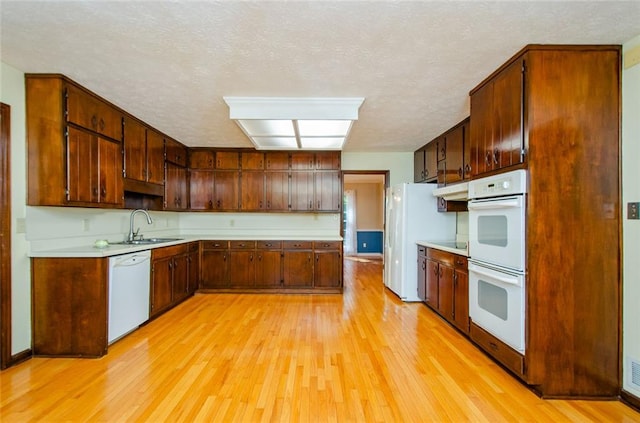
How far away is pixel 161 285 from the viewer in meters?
3.54

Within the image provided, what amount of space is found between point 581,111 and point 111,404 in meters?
3.69

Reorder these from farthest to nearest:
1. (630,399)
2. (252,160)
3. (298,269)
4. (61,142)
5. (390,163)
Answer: (390,163) → (252,160) → (298,269) → (61,142) → (630,399)

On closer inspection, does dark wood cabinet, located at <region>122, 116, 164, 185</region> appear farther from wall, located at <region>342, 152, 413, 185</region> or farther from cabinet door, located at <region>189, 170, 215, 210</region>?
wall, located at <region>342, 152, 413, 185</region>

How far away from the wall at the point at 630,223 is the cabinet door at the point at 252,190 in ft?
13.7

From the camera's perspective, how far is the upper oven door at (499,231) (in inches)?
80.2

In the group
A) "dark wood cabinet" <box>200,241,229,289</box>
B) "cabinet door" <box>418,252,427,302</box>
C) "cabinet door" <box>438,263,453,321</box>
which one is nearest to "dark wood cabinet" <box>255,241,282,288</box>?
"dark wood cabinet" <box>200,241,229,289</box>

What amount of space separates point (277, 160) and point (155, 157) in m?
1.78

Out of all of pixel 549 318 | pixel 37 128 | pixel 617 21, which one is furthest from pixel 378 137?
pixel 37 128

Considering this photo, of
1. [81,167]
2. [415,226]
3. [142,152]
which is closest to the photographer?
[81,167]

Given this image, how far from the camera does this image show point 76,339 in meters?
2.53

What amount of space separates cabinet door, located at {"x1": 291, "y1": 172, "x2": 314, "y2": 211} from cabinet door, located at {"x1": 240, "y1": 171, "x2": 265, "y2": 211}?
516 mm

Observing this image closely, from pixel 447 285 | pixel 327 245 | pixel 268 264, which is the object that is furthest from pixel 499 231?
pixel 268 264

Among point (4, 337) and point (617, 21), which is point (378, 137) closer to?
point (617, 21)

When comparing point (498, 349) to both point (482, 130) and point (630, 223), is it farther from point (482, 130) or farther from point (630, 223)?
point (482, 130)
